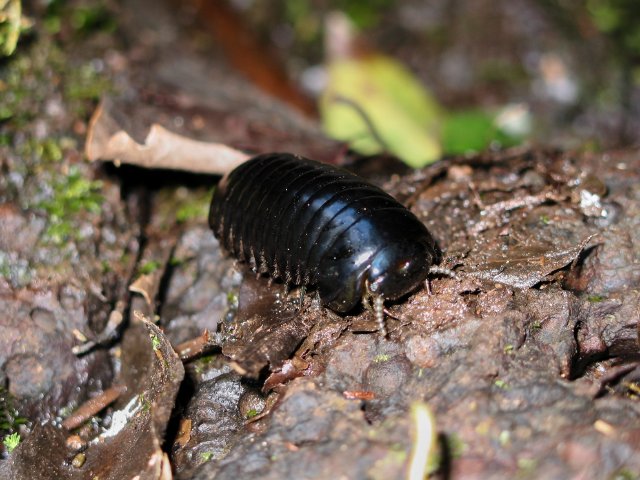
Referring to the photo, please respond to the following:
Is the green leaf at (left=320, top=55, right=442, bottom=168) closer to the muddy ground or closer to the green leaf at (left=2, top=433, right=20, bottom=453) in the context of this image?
the muddy ground

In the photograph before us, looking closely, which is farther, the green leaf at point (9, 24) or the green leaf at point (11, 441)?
the green leaf at point (9, 24)

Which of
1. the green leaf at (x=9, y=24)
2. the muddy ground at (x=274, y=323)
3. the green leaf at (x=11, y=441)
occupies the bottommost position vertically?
the green leaf at (x=11, y=441)

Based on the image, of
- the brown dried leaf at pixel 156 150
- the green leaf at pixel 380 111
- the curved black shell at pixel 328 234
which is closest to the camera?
the curved black shell at pixel 328 234

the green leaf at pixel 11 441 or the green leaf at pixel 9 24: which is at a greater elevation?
the green leaf at pixel 9 24

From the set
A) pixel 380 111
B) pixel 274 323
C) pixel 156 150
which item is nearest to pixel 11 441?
pixel 274 323

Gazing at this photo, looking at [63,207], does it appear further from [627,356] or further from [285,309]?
[627,356]

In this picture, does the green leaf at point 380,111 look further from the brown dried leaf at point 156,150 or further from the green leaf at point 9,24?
the green leaf at point 9,24

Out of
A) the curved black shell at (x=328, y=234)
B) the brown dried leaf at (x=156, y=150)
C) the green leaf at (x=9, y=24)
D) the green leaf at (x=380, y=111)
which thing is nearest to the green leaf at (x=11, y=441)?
the curved black shell at (x=328, y=234)

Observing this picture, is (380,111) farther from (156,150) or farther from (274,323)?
(274,323)

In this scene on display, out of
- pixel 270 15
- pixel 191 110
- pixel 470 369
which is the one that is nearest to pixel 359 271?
pixel 470 369
